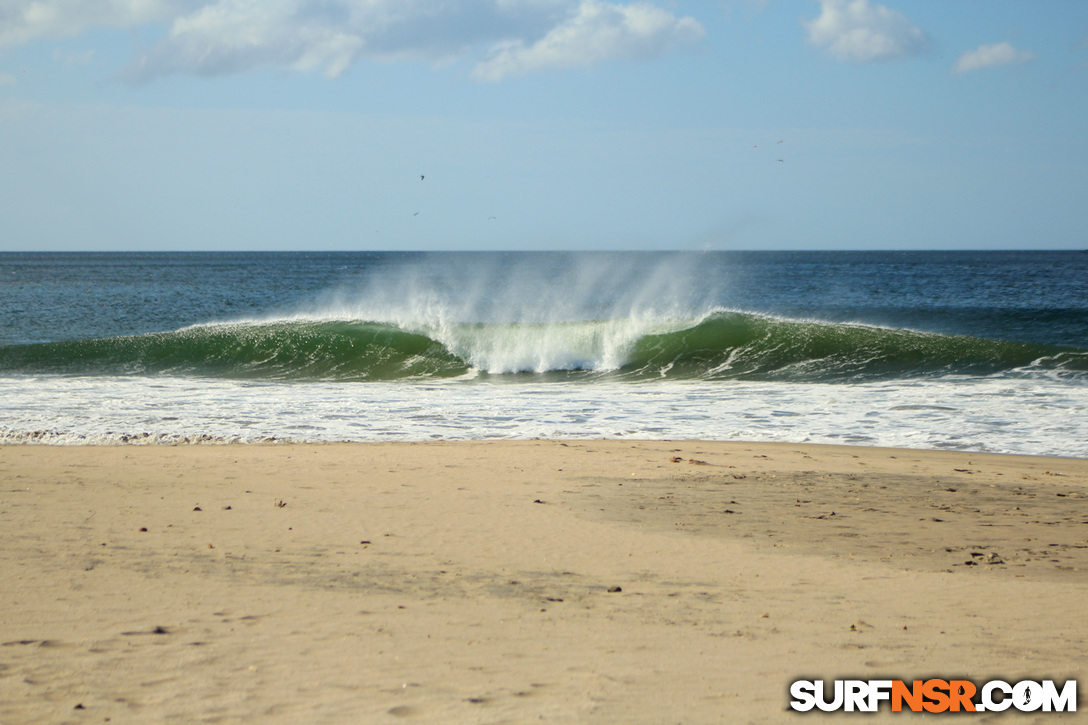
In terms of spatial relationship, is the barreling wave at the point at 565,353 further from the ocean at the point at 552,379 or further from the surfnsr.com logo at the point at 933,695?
the surfnsr.com logo at the point at 933,695

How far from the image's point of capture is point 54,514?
6.20 metres

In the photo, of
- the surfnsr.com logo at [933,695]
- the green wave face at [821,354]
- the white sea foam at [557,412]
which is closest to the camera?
the surfnsr.com logo at [933,695]

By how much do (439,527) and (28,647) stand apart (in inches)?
107

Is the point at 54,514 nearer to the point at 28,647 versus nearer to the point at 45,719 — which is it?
the point at 28,647

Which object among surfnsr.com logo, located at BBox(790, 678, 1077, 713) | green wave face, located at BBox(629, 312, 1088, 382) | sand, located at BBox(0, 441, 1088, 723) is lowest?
surfnsr.com logo, located at BBox(790, 678, 1077, 713)

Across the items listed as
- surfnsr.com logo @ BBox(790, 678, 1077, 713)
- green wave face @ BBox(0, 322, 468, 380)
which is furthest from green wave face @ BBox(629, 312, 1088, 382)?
surfnsr.com logo @ BBox(790, 678, 1077, 713)

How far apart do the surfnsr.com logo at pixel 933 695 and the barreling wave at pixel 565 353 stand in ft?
45.8

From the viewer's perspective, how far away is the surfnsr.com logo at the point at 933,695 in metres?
3.39

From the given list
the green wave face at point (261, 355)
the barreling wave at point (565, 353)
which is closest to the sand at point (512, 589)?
the barreling wave at point (565, 353)

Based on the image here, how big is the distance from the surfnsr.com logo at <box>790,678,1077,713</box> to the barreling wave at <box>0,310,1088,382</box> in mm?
13945

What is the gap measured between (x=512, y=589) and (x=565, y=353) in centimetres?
1537

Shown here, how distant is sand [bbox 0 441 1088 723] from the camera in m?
3.46

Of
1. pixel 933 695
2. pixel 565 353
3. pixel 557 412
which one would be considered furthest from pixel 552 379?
pixel 933 695

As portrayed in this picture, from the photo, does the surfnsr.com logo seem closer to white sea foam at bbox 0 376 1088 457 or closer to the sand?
the sand
